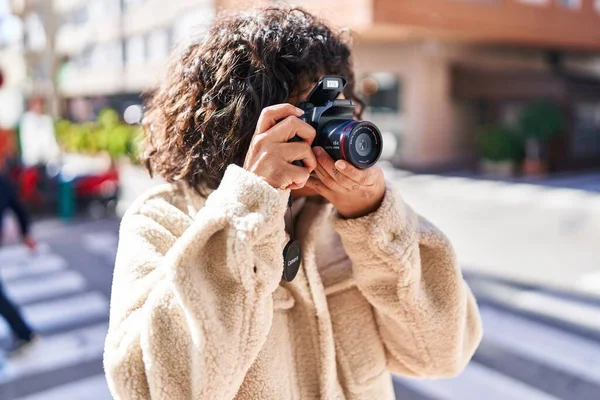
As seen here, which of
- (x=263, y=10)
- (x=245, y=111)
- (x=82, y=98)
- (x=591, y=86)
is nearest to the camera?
(x=245, y=111)

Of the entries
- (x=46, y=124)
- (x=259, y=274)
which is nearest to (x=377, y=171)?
(x=259, y=274)

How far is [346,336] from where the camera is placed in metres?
1.23

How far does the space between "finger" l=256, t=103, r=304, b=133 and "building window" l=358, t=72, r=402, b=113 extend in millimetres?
15103

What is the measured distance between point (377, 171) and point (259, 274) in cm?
31

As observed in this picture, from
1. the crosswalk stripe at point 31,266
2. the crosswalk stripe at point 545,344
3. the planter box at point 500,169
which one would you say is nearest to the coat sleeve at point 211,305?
the crosswalk stripe at point 545,344

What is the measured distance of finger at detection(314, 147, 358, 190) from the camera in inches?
41.9

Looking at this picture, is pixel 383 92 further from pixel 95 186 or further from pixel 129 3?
pixel 129 3

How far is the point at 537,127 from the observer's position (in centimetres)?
1373

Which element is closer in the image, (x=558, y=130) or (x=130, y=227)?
(x=130, y=227)

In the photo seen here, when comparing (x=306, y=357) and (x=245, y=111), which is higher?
(x=245, y=111)

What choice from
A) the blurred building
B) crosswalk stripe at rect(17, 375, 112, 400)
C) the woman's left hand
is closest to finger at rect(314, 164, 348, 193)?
the woman's left hand

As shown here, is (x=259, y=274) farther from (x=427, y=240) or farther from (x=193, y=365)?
(x=427, y=240)

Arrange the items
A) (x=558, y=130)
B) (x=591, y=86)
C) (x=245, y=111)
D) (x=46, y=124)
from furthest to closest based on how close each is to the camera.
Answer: (x=591, y=86) → (x=558, y=130) → (x=46, y=124) → (x=245, y=111)

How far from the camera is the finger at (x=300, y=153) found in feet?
3.30
